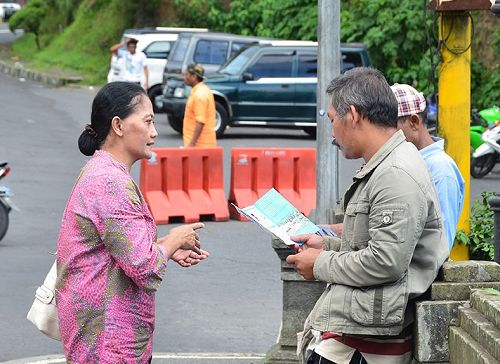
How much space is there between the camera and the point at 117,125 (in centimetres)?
429

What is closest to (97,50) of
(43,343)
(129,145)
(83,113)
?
(83,113)

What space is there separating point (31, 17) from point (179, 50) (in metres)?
19.1

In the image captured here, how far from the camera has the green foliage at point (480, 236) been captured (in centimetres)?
825

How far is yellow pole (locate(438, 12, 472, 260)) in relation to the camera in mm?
8914

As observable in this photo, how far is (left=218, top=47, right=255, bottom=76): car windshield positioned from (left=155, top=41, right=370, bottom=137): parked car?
0.09ft

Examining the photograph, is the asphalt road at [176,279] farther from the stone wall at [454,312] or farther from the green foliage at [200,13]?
the green foliage at [200,13]

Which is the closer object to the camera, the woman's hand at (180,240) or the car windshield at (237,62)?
the woman's hand at (180,240)

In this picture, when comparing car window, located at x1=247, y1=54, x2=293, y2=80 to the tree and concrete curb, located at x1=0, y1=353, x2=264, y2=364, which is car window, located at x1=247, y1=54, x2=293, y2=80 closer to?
concrete curb, located at x1=0, y1=353, x2=264, y2=364

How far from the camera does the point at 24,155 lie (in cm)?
1947

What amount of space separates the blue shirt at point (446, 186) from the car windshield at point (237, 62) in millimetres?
18223

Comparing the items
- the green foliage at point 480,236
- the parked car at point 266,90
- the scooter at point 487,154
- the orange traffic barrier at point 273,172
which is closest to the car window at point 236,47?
the parked car at point 266,90

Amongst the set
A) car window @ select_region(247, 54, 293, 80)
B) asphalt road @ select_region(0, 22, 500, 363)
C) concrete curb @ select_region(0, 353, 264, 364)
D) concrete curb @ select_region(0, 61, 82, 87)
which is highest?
car window @ select_region(247, 54, 293, 80)

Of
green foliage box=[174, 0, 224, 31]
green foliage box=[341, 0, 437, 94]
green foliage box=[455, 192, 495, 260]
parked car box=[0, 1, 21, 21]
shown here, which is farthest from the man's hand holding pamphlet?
parked car box=[0, 1, 21, 21]

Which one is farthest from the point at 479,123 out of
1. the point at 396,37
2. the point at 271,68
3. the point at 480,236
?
the point at 480,236
